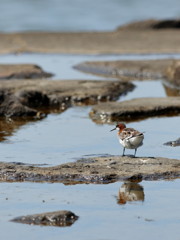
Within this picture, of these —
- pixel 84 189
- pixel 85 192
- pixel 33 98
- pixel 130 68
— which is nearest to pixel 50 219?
pixel 85 192

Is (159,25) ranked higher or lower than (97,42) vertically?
higher

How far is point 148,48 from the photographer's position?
22.1 m

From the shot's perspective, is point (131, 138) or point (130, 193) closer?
point (130, 193)

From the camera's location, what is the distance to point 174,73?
54.9 ft

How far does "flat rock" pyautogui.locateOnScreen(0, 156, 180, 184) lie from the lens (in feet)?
27.3

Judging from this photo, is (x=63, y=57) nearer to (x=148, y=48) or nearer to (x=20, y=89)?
(x=148, y=48)

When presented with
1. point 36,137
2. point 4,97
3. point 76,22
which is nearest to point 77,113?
point 4,97

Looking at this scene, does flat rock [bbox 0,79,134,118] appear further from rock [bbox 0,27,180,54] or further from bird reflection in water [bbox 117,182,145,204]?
rock [bbox 0,27,180,54]

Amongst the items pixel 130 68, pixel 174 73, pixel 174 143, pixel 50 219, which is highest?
pixel 174 73

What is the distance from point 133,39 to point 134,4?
42.0 feet

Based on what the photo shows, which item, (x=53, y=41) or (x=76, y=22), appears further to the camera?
(x=76, y=22)

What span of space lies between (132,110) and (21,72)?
5759mm

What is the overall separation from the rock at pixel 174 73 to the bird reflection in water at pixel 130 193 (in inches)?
337

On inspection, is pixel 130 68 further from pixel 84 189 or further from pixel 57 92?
pixel 84 189
